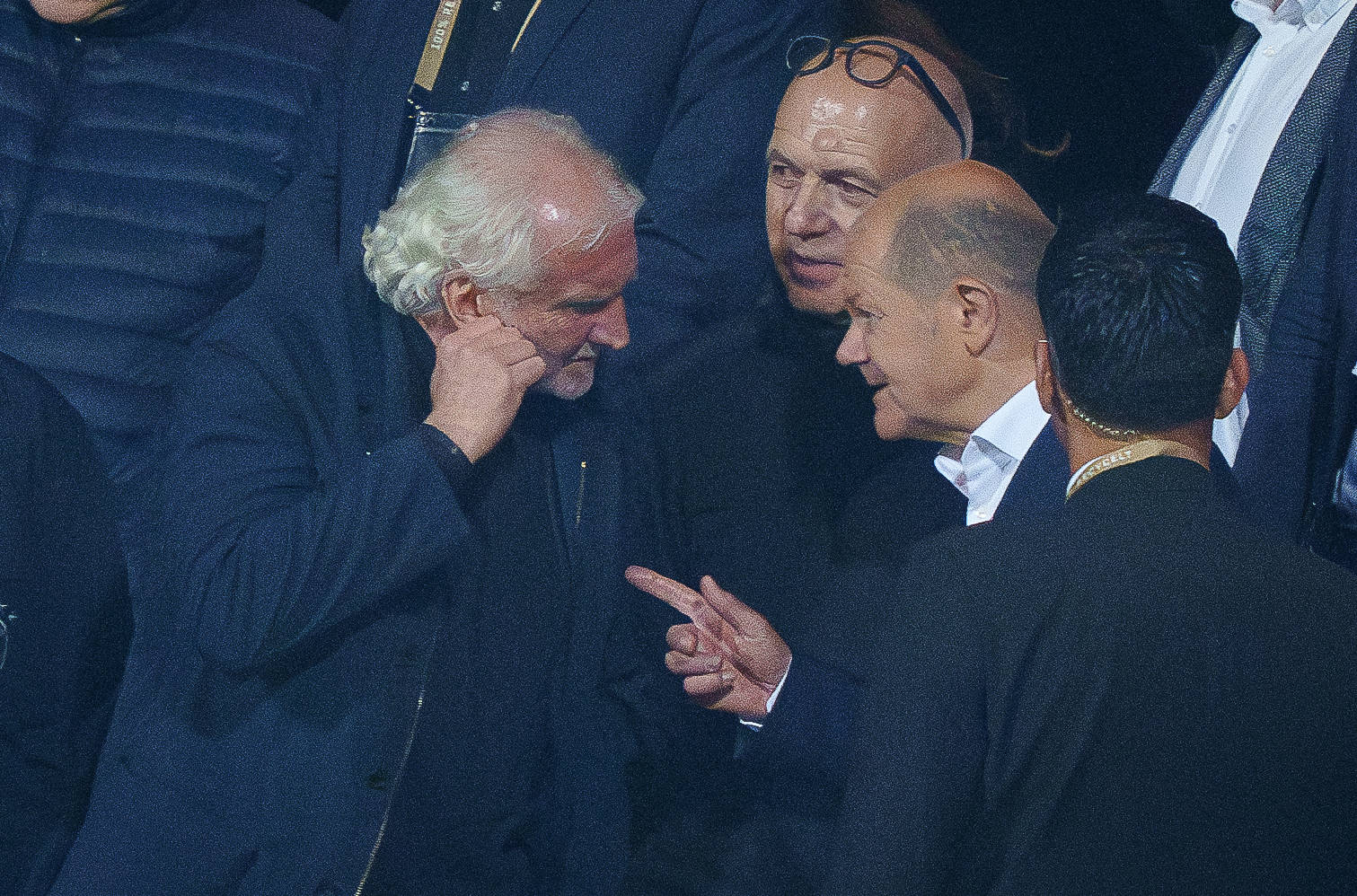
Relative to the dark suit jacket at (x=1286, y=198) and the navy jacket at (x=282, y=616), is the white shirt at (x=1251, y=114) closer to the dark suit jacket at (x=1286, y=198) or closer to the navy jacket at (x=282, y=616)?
the dark suit jacket at (x=1286, y=198)

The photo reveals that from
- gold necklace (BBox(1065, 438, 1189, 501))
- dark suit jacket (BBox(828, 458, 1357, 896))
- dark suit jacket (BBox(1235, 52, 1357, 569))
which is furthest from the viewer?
dark suit jacket (BBox(1235, 52, 1357, 569))

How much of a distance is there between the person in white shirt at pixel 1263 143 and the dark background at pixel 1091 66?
238 millimetres

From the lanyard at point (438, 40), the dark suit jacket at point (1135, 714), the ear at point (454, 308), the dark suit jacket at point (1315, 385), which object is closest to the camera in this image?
the dark suit jacket at point (1135, 714)

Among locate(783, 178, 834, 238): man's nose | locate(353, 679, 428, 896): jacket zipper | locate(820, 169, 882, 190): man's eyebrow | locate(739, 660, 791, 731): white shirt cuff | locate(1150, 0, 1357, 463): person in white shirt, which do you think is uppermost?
locate(1150, 0, 1357, 463): person in white shirt

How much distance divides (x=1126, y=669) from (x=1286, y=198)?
838 millimetres

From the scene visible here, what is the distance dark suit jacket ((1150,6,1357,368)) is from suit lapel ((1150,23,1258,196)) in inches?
6.7

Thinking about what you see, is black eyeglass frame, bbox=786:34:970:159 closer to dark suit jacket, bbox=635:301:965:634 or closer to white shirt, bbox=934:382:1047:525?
dark suit jacket, bbox=635:301:965:634

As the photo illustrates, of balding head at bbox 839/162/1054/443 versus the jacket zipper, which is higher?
balding head at bbox 839/162/1054/443

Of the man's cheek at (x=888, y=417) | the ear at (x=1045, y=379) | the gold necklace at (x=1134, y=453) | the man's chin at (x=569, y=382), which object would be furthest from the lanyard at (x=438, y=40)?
the gold necklace at (x=1134, y=453)

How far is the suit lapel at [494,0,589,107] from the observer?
2.16 m

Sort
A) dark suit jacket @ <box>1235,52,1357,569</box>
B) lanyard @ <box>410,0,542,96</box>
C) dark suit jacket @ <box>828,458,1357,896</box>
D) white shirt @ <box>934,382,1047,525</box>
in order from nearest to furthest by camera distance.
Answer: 1. dark suit jacket @ <box>828,458,1357,896</box>
2. dark suit jacket @ <box>1235,52,1357,569</box>
3. white shirt @ <box>934,382,1047,525</box>
4. lanyard @ <box>410,0,542,96</box>

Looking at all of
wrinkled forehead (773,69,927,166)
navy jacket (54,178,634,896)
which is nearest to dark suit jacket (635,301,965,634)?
wrinkled forehead (773,69,927,166)

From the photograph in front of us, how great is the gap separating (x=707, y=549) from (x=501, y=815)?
1.53ft

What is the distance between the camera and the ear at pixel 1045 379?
139 cm
